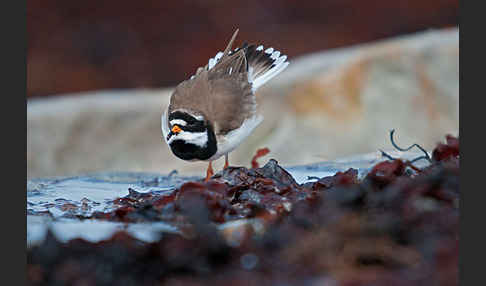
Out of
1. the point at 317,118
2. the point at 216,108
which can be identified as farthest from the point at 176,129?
the point at 317,118

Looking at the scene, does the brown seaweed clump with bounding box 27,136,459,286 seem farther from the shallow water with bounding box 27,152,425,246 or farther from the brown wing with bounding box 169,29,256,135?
the brown wing with bounding box 169,29,256,135

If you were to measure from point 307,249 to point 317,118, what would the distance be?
5620 mm

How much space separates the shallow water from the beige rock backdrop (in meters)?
2.85

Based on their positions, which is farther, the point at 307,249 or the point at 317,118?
the point at 317,118

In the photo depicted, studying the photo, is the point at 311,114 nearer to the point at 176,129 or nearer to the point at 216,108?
the point at 216,108

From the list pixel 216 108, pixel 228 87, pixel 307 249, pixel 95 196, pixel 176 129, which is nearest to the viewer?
pixel 307 249

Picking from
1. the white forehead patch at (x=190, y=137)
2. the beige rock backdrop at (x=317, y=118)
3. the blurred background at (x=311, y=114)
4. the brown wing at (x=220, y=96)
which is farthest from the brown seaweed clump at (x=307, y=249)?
the beige rock backdrop at (x=317, y=118)

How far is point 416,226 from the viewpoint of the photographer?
6.65ft

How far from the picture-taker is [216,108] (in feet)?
14.0

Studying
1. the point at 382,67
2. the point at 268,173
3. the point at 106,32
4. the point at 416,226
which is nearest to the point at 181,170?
Result: the point at 382,67

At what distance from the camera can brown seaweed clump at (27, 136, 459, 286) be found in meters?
1.79

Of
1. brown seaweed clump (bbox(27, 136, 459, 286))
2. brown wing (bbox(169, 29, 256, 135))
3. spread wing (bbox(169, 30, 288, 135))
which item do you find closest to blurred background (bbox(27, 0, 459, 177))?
spread wing (bbox(169, 30, 288, 135))

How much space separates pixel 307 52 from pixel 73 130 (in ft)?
19.0

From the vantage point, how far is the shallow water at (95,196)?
231cm
